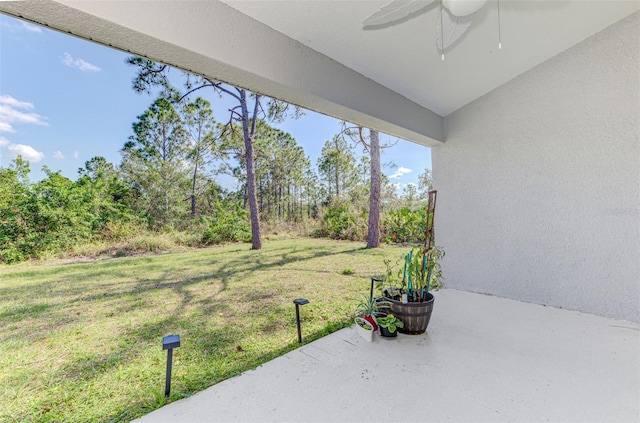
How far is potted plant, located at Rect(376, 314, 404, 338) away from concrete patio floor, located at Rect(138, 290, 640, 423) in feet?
0.17

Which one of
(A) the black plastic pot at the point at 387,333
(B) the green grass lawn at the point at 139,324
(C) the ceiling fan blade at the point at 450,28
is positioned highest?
(C) the ceiling fan blade at the point at 450,28

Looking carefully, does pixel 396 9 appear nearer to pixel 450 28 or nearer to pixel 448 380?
pixel 450 28

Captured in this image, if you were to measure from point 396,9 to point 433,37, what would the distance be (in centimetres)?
86

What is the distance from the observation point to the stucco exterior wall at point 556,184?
2074 mm

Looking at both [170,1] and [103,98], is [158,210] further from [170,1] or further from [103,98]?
[170,1]

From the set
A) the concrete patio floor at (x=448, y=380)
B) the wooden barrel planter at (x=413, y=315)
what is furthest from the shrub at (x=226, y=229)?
the wooden barrel planter at (x=413, y=315)

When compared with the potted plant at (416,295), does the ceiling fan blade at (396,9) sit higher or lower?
higher

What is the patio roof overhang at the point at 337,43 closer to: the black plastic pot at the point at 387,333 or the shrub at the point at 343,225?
the black plastic pot at the point at 387,333

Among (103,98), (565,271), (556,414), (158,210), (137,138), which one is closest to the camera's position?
(556,414)

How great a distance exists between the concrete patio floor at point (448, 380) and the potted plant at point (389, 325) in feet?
0.17

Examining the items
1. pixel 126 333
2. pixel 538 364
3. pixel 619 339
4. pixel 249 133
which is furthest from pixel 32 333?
pixel 249 133

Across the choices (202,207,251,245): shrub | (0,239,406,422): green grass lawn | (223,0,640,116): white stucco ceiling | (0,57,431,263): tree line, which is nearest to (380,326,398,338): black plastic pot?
(0,239,406,422): green grass lawn

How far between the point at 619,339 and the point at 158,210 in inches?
387

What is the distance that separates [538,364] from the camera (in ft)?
4.96
